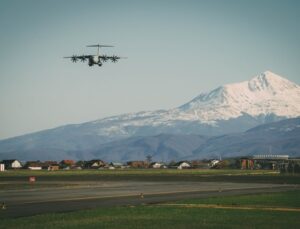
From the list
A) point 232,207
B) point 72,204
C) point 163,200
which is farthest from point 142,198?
point 232,207

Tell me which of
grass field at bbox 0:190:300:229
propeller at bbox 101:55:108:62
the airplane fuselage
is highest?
propeller at bbox 101:55:108:62

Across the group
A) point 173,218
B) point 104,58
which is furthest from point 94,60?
point 173,218

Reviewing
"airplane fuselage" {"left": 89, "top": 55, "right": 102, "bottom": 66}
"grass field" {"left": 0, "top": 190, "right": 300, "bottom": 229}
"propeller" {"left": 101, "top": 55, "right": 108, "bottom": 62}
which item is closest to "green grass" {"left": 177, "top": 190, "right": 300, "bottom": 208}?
"grass field" {"left": 0, "top": 190, "right": 300, "bottom": 229}

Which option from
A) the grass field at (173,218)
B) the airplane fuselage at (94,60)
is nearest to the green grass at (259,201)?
the grass field at (173,218)

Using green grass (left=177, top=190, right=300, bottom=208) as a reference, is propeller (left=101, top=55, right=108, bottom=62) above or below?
above

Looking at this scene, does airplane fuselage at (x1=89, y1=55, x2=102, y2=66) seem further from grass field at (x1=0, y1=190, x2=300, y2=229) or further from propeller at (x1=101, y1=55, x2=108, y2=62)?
grass field at (x1=0, y1=190, x2=300, y2=229)

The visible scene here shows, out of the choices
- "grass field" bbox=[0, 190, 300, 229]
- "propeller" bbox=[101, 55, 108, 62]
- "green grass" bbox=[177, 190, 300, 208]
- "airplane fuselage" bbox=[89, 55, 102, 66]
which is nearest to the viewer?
"grass field" bbox=[0, 190, 300, 229]

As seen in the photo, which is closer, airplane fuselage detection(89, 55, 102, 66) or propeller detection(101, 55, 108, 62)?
airplane fuselage detection(89, 55, 102, 66)

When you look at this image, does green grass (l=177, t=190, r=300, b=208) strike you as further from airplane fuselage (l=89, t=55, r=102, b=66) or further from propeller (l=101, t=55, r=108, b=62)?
propeller (l=101, t=55, r=108, b=62)

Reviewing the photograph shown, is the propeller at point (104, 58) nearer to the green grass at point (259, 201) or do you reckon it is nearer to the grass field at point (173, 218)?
the green grass at point (259, 201)

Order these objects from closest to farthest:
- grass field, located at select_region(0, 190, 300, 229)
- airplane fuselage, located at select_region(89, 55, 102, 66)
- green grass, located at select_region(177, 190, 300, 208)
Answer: grass field, located at select_region(0, 190, 300, 229) → green grass, located at select_region(177, 190, 300, 208) → airplane fuselage, located at select_region(89, 55, 102, 66)
